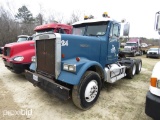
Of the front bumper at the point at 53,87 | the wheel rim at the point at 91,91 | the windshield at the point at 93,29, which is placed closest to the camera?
the front bumper at the point at 53,87

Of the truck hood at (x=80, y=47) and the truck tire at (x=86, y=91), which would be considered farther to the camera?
the truck hood at (x=80, y=47)

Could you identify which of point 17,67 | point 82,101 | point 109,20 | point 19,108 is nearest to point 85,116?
point 82,101

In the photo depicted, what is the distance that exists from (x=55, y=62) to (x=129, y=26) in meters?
3.19

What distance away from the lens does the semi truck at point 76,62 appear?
3082 millimetres

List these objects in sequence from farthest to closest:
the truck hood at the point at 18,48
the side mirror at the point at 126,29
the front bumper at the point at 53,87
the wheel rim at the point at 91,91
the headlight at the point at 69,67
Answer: the truck hood at the point at 18,48
the side mirror at the point at 126,29
the wheel rim at the point at 91,91
the headlight at the point at 69,67
the front bumper at the point at 53,87

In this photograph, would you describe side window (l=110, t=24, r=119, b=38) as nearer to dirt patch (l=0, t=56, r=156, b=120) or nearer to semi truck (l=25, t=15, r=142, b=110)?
semi truck (l=25, t=15, r=142, b=110)

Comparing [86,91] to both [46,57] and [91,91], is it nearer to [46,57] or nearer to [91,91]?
[91,91]

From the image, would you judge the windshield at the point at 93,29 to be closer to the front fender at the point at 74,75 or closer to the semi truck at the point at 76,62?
the semi truck at the point at 76,62

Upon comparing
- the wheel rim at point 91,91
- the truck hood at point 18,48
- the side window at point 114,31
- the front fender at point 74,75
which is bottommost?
the wheel rim at point 91,91

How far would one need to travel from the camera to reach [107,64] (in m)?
4.80

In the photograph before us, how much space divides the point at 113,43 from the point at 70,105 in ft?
8.87

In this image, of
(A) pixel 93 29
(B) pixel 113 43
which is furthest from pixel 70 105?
(B) pixel 113 43

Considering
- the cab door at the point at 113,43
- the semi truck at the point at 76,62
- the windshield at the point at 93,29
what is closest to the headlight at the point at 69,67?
the semi truck at the point at 76,62

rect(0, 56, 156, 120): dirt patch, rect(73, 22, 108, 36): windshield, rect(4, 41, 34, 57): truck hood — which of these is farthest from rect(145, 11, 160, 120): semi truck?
rect(4, 41, 34, 57): truck hood
